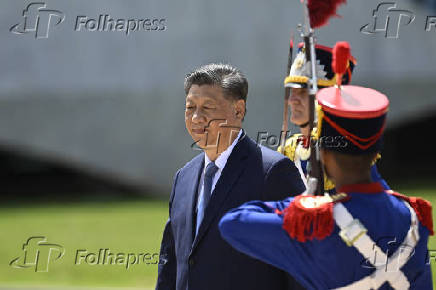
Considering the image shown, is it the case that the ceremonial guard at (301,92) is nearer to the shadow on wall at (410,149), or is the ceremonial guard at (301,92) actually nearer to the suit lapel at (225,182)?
the suit lapel at (225,182)

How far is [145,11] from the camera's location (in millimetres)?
14047

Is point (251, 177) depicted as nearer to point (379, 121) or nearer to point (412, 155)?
point (379, 121)

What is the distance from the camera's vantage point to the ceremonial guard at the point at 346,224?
2.57 m

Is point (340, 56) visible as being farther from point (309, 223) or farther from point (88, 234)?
point (88, 234)

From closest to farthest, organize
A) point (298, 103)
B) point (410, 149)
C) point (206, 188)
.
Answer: point (206, 188)
point (298, 103)
point (410, 149)

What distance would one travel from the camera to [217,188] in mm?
3363

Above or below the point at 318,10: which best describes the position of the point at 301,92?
below

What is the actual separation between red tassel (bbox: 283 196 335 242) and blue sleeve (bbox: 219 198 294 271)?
0.03 meters

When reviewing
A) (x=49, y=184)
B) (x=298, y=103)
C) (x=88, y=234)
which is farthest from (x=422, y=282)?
(x=49, y=184)

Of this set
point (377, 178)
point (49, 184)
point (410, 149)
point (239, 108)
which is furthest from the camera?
point (49, 184)

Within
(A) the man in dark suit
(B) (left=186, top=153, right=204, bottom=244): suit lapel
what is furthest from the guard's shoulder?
(B) (left=186, top=153, right=204, bottom=244): suit lapel

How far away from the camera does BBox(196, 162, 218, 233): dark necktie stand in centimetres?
339

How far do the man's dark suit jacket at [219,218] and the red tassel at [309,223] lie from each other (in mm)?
612

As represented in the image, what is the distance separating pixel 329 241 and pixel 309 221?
3.7 inches
